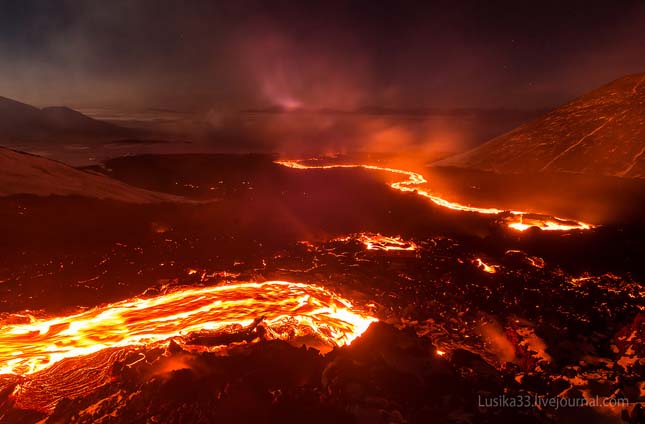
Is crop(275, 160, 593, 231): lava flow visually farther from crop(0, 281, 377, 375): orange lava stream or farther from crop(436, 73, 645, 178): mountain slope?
crop(436, 73, 645, 178): mountain slope

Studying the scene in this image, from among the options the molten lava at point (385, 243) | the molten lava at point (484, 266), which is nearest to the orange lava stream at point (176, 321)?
the molten lava at point (385, 243)

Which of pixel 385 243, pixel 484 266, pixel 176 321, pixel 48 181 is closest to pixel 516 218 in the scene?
pixel 484 266

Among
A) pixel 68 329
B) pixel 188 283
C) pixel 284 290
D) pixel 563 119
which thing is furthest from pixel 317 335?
pixel 563 119

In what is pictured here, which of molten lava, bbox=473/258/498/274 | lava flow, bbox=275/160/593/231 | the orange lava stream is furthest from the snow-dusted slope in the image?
lava flow, bbox=275/160/593/231

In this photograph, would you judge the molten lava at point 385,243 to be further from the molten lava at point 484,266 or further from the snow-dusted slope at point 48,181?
the snow-dusted slope at point 48,181

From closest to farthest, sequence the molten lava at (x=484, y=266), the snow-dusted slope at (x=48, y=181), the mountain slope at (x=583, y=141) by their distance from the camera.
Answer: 1. the molten lava at (x=484, y=266)
2. the snow-dusted slope at (x=48, y=181)
3. the mountain slope at (x=583, y=141)

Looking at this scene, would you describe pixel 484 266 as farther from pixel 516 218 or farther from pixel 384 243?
pixel 516 218
